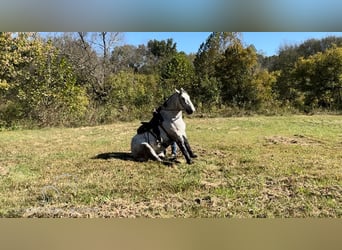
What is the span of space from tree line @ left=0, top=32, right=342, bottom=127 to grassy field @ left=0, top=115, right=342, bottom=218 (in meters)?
0.14

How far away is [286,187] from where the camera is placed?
130 inches

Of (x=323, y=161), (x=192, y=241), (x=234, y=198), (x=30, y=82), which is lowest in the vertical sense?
(x=192, y=241)

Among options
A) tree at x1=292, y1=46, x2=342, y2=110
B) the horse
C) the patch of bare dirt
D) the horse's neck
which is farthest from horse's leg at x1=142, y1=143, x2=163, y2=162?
tree at x1=292, y1=46, x2=342, y2=110

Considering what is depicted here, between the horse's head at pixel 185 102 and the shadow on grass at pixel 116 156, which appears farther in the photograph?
the shadow on grass at pixel 116 156

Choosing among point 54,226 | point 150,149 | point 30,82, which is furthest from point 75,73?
point 54,226

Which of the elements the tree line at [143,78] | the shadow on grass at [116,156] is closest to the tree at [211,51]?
the tree line at [143,78]

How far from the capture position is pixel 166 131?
352 cm

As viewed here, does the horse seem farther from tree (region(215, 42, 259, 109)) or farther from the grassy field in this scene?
tree (region(215, 42, 259, 109))

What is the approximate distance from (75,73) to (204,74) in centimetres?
113

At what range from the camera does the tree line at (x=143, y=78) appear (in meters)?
3.64

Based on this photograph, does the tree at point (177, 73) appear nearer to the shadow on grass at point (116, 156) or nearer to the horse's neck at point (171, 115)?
the horse's neck at point (171, 115)

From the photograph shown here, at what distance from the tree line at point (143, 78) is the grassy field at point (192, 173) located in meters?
0.14
